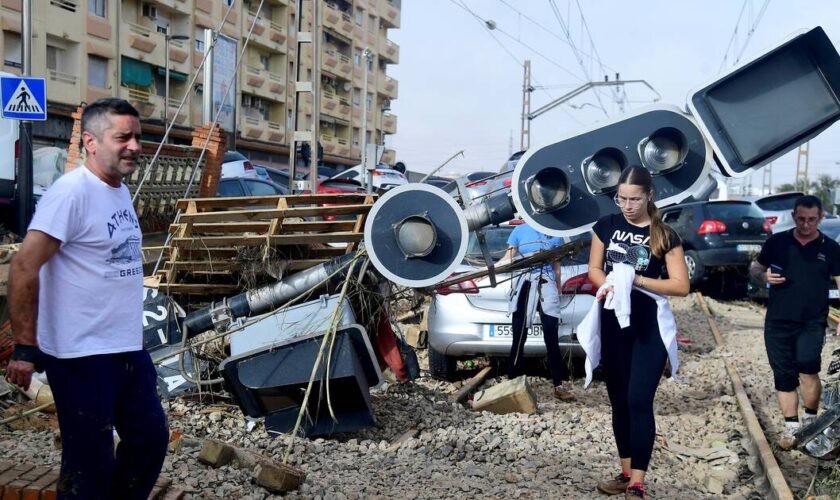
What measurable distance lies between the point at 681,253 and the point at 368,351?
2042 millimetres

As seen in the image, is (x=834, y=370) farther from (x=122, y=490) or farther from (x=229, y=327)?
(x=122, y=490)

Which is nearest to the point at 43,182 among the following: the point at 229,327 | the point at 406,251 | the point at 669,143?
the point at 229,327

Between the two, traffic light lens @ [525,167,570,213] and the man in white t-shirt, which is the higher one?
traffic light lens @ [525,167,570,213]

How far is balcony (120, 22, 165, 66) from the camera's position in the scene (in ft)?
130

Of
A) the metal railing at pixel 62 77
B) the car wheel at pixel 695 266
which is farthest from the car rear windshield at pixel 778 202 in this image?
the metal railing at pixel 62 77

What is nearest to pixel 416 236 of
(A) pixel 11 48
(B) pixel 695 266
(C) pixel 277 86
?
(B) pixel 695 266

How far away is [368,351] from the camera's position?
5660mm

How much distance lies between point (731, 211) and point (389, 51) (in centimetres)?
6050

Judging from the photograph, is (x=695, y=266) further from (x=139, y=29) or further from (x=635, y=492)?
(x=139, y=29)

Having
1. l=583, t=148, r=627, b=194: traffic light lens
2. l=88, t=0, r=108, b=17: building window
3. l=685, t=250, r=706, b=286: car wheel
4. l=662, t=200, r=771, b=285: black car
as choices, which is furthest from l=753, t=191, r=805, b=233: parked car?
l=88, t=0, r=108, b=17: building window

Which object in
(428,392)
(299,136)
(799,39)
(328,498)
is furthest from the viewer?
(299,136)

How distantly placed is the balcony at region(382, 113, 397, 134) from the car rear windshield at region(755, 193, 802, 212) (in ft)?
187

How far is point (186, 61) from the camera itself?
4409cm

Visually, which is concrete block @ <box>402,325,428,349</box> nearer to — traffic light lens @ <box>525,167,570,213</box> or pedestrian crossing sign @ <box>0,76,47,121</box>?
traffic light lens @ <box>525,167,570,213</box>
